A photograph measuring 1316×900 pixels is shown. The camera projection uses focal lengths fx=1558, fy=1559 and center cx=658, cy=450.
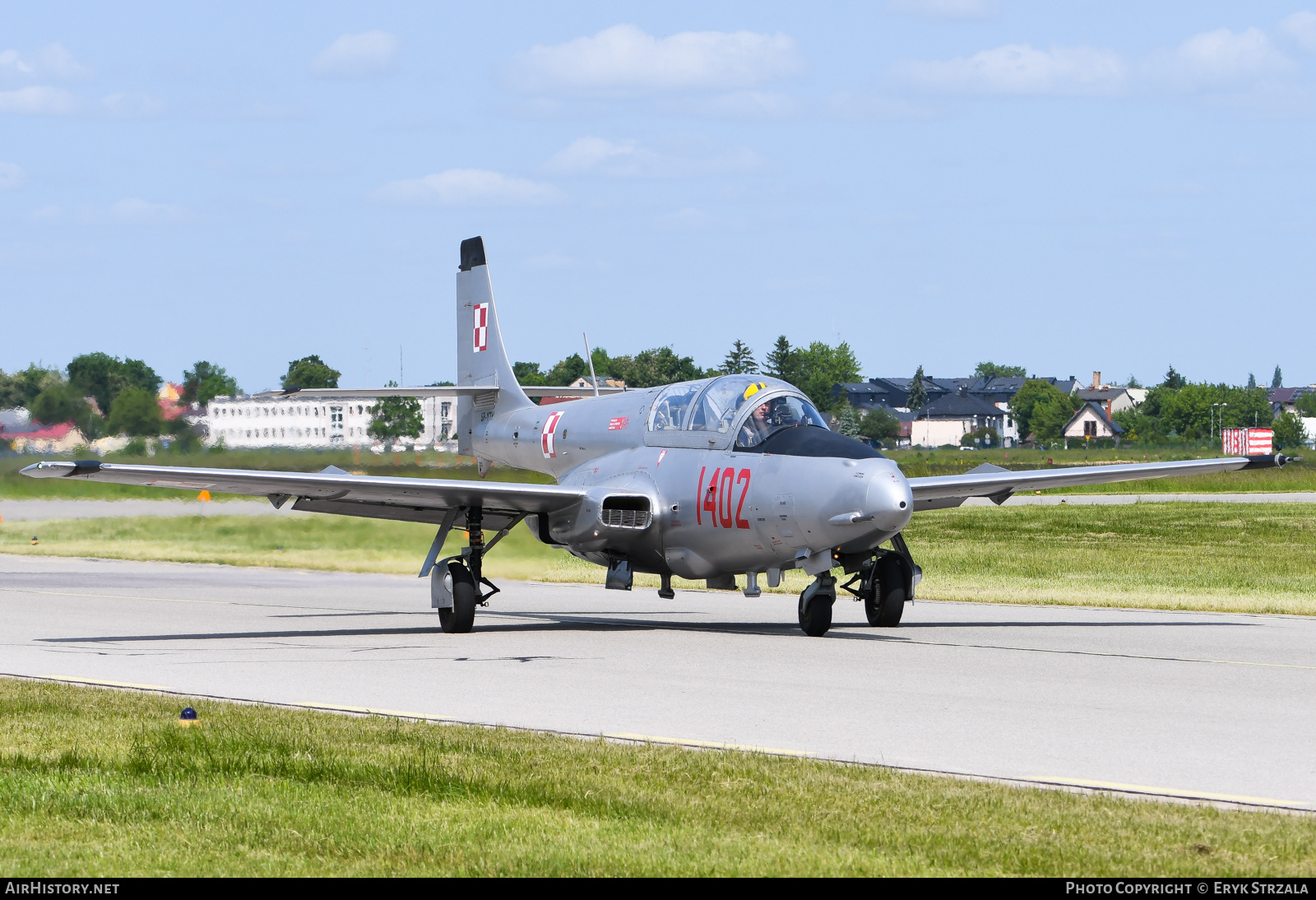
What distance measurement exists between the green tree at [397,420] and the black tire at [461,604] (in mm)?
15550

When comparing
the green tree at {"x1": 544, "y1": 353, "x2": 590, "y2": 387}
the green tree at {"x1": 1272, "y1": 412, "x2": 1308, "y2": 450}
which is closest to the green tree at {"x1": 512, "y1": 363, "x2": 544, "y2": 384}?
the green tree at {"x1": 544, "y1": 353, "x2": 590, "y2": 387}

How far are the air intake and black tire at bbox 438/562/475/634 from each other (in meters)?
1.72

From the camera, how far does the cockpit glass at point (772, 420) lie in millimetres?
17172

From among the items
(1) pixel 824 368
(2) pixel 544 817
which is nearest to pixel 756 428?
(2) pixel 544 817

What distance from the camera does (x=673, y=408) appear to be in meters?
18.4

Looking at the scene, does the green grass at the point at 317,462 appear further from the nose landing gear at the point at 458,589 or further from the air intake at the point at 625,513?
the air intake at the point at 625,513

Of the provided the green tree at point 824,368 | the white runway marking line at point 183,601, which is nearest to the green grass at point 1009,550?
the white runway marking line at point 183,601

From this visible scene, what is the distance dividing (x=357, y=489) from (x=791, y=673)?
6436mm

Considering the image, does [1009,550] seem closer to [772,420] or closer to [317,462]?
[317,462]
